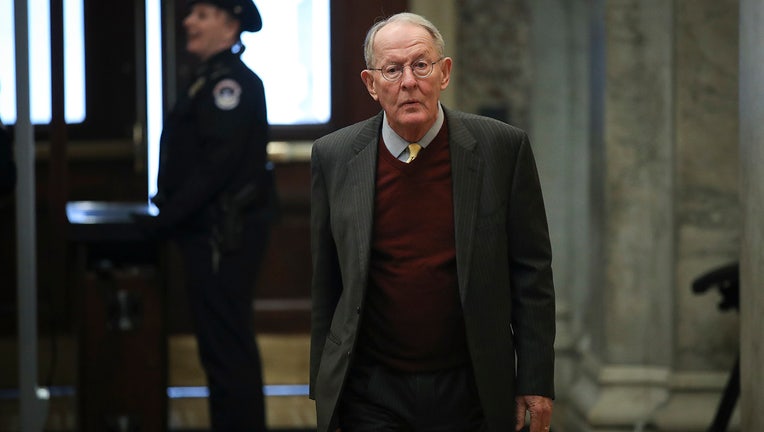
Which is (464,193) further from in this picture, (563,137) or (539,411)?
(563,137)

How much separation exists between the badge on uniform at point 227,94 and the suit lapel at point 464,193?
7.87 ft

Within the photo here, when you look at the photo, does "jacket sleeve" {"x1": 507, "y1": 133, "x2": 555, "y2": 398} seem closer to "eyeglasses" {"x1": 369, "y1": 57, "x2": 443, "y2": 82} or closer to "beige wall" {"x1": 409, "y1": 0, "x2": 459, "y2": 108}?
"eyeglasses" {"x1": 369, "y1": 57, "x2": 443, "y2": 82}

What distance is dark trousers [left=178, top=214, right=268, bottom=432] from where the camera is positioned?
537 cm

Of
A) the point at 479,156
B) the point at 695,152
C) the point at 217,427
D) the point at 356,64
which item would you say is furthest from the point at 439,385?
the point at 356,64

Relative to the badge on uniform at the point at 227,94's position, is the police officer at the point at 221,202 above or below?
below

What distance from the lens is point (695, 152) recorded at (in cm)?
568

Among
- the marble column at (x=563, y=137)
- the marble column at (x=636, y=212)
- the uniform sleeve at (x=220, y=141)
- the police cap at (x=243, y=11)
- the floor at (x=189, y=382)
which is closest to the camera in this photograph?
the uniform sleeve at (x=220, y=141)

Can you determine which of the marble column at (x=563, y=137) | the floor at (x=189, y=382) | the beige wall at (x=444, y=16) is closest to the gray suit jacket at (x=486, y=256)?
the floor at (x=189, y=382)

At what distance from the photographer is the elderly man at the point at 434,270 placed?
2.98 meters

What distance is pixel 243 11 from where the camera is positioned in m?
5.51

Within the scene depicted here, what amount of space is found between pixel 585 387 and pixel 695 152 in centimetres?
114

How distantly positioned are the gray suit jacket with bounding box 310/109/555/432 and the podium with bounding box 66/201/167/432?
269 centimetres

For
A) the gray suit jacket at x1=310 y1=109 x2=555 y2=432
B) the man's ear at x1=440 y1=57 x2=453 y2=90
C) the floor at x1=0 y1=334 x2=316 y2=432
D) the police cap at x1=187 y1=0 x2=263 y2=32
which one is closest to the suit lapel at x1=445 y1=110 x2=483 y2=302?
the gray suit jacket at x1=310 y1=109 x2=555 y2=432

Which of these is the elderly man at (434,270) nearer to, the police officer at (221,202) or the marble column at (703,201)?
the police officer at (221,202)
